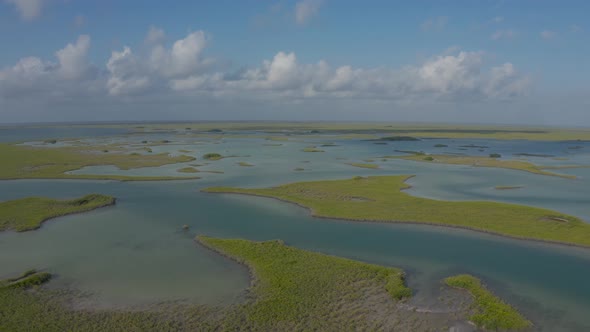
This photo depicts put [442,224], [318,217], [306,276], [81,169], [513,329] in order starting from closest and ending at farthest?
1. [513,329]
2. [306,276]
3. [442,224]
4. [318,217]
5. [81,169]

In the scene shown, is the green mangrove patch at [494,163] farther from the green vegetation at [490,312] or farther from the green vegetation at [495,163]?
the green vegetation at [490,312]

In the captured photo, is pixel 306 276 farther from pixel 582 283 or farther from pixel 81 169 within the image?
pixel 81 169

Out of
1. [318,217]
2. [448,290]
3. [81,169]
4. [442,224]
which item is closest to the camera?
[448,290]

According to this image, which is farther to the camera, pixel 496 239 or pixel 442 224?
pixel 442 224

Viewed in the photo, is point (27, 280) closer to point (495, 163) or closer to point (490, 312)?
point (490, 312)

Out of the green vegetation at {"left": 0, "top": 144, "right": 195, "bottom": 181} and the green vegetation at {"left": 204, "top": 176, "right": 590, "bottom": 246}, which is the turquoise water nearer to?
the green vegetation at {"left": 204, "top": 176, "right": 590, "bottom": 246}

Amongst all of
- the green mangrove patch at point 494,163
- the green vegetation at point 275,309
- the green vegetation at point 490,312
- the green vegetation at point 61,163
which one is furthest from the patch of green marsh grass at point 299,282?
the green mangrove patch at point 494,163

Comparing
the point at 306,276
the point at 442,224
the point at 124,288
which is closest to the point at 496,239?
the point at 442,224

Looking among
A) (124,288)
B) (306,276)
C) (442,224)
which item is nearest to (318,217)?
(442,224)
